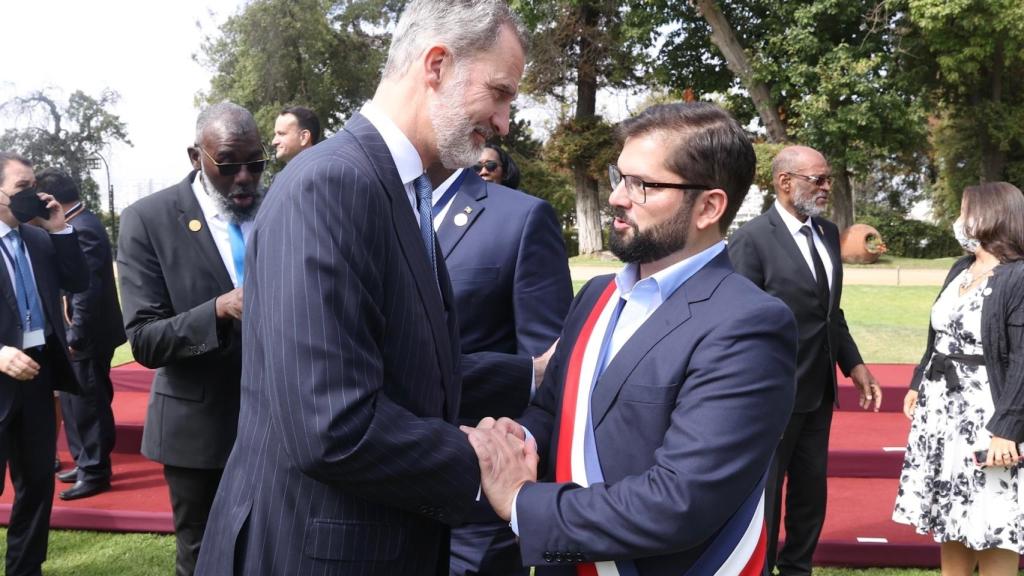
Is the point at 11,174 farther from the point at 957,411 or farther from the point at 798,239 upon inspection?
the point at 957,411

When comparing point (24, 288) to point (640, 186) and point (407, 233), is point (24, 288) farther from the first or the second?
point (640, 186)

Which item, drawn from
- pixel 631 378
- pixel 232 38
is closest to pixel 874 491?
pixel 631 378

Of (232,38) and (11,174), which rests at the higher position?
(232,38)

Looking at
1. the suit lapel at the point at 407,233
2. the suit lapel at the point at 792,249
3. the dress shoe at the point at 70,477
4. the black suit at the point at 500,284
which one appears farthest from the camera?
the dress shoe at the point at 70,477

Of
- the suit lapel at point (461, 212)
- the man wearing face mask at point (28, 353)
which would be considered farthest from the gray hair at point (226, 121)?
the man wearing face mask at point (28, 353)

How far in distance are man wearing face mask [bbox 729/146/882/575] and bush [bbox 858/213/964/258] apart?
24366 mm

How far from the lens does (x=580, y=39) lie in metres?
26.9

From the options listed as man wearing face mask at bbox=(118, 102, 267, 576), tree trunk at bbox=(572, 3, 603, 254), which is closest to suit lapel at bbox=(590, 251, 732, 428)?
man wearing face mask at bbox=(118, 102, 267, 576)

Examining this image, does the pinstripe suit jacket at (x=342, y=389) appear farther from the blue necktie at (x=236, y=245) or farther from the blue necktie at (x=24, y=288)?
the blue necktie at (x=24, y=288)

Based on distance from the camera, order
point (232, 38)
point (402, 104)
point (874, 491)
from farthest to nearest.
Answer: point (232, 38) → point (874, 491) → point (402, 104)

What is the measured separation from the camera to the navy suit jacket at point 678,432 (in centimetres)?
164

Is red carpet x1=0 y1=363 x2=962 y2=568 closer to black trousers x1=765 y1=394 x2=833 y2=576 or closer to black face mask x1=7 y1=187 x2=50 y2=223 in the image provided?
black trousers x1=765 y1=394 x2=833 y2=576

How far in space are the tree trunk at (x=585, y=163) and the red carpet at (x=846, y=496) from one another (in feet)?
63.9

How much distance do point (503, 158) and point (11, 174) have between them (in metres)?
2.36
